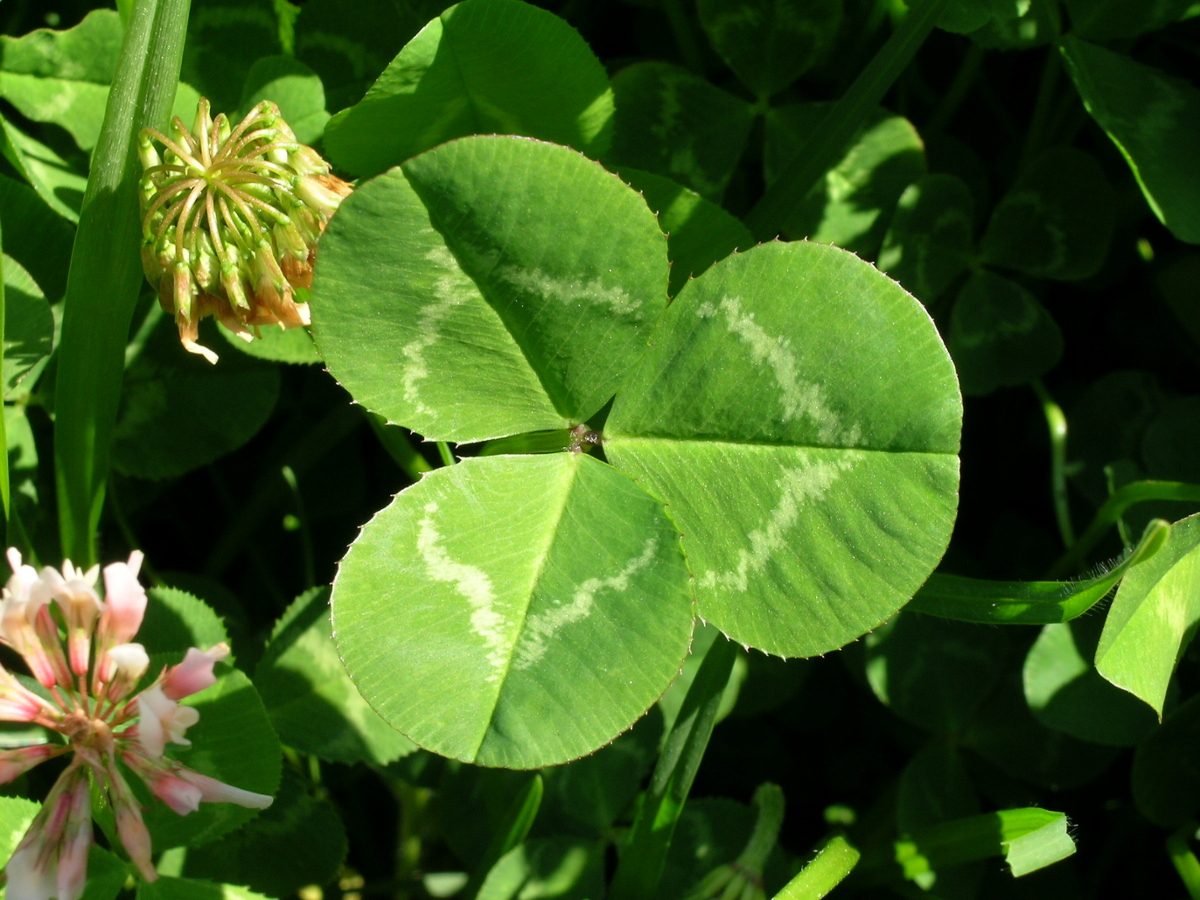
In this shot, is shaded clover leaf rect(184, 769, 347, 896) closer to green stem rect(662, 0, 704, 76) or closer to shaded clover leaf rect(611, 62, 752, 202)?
shaded clover leaf rect(611, 62, 752, 202)

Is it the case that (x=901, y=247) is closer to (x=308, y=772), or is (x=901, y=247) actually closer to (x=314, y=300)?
(x=314, y=300)

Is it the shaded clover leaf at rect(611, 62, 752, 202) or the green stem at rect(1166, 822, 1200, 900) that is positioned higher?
the shaded clover leaf at rect(611, 62, 752, 202)

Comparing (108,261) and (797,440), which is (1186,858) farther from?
(108,261)

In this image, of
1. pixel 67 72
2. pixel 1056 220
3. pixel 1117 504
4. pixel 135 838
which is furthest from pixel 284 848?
pixel 1056 220

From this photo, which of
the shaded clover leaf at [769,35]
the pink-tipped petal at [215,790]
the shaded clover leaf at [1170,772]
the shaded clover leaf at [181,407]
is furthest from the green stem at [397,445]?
the shaded clover leaf at [1170,772]

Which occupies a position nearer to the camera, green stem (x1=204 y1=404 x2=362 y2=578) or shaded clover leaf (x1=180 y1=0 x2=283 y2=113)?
shaded clover leaf (x1=180 y1=0 x2=283 y2=113)

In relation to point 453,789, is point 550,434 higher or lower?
higher

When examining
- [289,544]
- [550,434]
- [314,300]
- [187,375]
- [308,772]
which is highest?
[314,300]

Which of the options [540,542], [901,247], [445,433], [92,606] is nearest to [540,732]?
[540,542]

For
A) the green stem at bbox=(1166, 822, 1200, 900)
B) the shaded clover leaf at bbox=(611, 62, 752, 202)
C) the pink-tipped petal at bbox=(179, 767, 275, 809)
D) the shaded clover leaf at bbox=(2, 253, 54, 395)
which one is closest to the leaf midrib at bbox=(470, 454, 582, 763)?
the pink-tipped petal at bbox=(179, 767, 275, 809)
